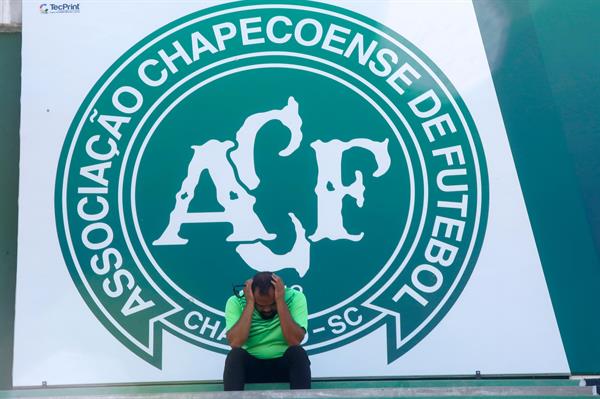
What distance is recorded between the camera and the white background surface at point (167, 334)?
574 cm

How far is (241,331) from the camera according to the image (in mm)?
5367

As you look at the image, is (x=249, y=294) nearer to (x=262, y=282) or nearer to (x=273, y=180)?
(x=262, y=282)

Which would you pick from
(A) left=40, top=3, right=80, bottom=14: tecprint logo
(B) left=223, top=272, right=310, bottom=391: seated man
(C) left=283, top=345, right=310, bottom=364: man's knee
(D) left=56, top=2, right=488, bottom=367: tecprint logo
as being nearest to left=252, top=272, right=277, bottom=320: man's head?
(B) left=223, top=272, right=310, bottom=391: seated man

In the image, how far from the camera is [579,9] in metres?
6.04

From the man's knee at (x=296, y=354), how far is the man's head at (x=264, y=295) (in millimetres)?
235

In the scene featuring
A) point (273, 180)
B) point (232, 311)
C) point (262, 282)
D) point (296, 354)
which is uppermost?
point (273, 180)

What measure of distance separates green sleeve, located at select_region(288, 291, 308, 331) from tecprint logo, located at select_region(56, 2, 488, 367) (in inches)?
13.4

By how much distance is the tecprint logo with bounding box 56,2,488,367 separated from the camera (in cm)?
585

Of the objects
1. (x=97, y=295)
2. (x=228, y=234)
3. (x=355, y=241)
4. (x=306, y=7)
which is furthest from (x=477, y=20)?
(x=97, y=295)

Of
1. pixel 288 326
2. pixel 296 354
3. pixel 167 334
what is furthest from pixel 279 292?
pixel 167 334

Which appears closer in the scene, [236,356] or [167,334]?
[236,356]

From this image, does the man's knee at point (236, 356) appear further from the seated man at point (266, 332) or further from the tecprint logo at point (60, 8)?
the tecprint logo at point (60, 8)

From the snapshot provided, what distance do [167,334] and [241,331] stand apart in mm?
646

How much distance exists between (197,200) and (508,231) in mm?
1678
